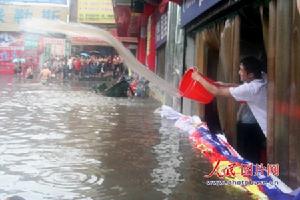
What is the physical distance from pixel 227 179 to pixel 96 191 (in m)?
1.45

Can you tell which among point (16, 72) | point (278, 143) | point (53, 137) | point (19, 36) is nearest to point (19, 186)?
point (278, 143)

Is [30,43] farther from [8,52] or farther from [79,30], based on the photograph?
[79,30]

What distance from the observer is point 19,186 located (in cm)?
545

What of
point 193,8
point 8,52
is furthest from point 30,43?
point 193,8

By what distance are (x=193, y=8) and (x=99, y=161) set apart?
520cm

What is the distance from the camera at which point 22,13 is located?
4622 cm

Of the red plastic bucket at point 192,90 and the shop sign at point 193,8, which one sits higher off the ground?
the shop sign at point 193,8

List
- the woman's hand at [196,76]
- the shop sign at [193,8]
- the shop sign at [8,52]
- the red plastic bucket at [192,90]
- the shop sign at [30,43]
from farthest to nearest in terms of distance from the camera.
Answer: the shop sign at [8,52]
the shop sign at [30,43]
the shop sign at [193,8]
the red plastic bucket at [192,90]
the woman's hand at [196,76]

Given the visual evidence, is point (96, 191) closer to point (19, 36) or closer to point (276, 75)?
point (276, 75)

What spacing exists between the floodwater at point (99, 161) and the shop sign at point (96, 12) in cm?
2580

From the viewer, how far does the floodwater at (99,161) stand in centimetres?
531

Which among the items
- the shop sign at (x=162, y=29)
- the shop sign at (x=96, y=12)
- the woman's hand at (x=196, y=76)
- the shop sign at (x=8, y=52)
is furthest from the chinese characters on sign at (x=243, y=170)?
the shop sign at (x=8, y=52)

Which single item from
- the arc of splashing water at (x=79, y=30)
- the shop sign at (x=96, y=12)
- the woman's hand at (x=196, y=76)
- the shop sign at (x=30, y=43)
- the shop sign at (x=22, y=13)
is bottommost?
the woman's hand at (x=196, y=76)

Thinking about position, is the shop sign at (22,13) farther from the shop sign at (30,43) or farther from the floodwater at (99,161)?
the floodwater at (99,161)
